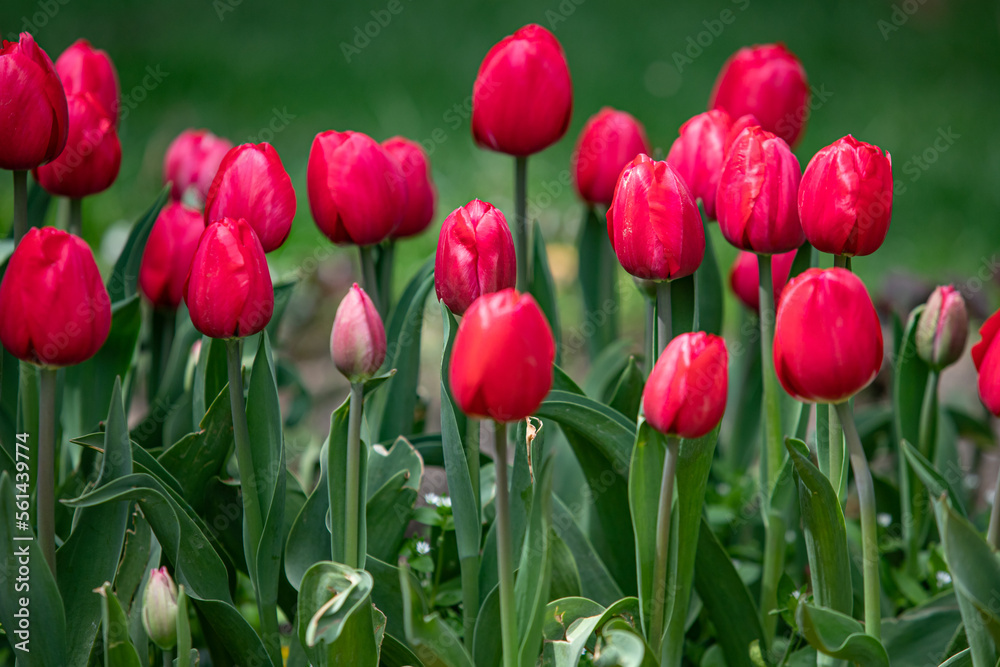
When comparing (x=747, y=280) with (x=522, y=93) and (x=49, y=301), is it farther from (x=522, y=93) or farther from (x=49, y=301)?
(x=49, y=301)

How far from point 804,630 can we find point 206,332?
2.00 feet

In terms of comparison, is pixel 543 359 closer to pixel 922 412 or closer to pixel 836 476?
pixel 836 476

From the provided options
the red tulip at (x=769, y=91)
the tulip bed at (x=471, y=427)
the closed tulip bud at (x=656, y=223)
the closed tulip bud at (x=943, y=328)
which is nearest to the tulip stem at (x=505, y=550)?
the tulip bed at (x=471, y=427)

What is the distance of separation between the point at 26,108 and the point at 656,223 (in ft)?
2.14

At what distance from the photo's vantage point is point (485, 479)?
123 cm

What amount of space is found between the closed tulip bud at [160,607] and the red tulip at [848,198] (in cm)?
69

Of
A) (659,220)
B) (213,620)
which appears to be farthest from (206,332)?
(659,220)

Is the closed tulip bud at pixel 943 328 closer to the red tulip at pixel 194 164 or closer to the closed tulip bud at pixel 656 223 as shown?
the closed tulip bud at pixel 656 223

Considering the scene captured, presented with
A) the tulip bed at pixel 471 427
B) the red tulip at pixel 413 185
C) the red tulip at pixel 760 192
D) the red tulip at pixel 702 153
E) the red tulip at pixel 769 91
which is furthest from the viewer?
the red tulip at pixel 769 91

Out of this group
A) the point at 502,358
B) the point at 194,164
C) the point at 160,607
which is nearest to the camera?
the point at 502,358

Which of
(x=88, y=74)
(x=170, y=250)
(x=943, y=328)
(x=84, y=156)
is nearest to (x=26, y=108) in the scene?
(x=84, y=156)

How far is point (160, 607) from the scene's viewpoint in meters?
0.87

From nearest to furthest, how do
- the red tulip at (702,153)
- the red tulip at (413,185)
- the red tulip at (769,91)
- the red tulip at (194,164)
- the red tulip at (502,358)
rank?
the red tulip at (502,358), the red tulip at (702,153), the red tulip at (413,185), the red tulip at (769,91), the red tulip at (194,164)

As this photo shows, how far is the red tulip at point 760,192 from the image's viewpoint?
956mm
